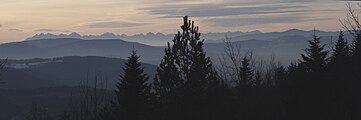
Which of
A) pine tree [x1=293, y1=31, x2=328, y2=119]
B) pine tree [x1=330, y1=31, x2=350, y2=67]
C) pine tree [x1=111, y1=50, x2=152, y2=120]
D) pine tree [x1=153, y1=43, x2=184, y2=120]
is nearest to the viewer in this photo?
pine tree [x1=293, y1=31, x2=328, y2=119]

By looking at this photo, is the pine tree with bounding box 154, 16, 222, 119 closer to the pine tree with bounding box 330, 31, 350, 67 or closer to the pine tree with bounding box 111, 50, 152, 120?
the pine tree with bounding box 111, 50, 152, 120

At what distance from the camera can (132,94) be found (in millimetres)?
19734

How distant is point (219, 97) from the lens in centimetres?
2502

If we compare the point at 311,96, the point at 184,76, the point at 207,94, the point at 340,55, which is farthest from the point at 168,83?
the point at 340,55

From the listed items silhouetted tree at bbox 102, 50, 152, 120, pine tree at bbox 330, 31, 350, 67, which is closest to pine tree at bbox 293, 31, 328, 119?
silhouetted tree at bbox 102, 50, 152, 120

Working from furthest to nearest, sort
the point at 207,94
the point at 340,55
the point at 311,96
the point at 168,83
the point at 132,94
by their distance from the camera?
the point at 340,55 < the point at 207,94 < the point at 168,83 < the point at 132,94 < the point at 311,96

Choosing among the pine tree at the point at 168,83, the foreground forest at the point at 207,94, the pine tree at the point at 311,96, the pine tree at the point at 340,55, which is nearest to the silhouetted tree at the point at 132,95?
the foreground forest at the point at 207,94

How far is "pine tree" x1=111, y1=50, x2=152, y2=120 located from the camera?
19734mm

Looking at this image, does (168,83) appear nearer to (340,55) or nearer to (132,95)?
(132,95)

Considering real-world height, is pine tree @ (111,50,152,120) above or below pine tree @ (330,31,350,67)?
below

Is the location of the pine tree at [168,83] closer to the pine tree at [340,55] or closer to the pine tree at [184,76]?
the pine tree at [184,76]

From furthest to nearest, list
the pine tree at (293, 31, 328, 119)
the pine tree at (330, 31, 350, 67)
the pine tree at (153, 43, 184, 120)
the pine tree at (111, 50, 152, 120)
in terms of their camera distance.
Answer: the pine tree at (330, 31, 350, 67) → the pine tree at (153, 43, 184, 120) → the pine tree at (111, 50, 152, 120) → the pine tree at (293, 31, 328, 119)

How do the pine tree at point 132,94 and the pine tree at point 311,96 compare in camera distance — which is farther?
the pine tree at point 132,94

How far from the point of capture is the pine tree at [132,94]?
1973 centimetres
